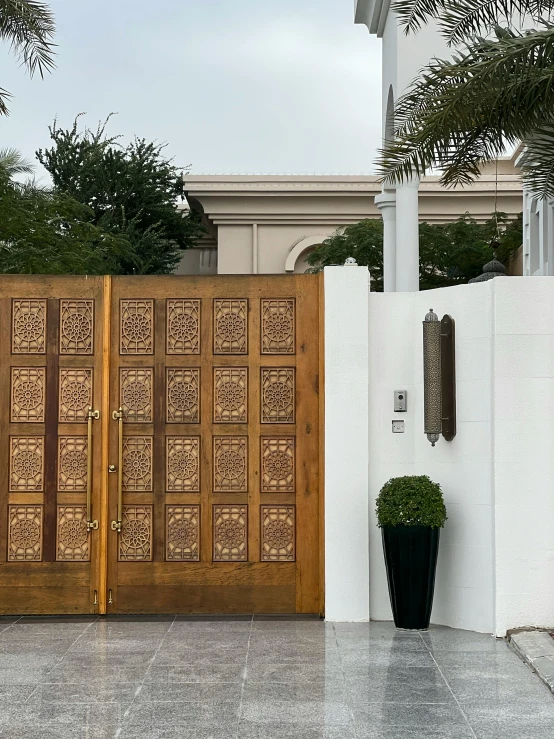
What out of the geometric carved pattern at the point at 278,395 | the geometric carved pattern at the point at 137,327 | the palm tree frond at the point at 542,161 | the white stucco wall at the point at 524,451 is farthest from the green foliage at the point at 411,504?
the palm tree frond at the point at 542,161

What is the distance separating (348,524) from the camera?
324 inches

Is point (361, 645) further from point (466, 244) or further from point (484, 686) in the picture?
point (466, 244)

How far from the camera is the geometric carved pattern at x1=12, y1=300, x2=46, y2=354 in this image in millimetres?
8508

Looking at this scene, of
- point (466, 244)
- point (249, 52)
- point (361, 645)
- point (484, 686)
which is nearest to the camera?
point (484, 686)

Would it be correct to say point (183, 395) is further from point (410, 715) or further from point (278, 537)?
point (410, 715)

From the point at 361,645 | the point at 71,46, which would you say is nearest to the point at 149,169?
the point at 71,46

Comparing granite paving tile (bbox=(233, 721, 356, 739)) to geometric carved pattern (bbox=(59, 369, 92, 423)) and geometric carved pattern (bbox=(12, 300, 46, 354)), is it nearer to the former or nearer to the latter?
geometric carved pattern (bbox=(59, 369, 92, 423))

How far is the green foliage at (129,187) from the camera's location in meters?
27.5

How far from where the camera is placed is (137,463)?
8.46 metres

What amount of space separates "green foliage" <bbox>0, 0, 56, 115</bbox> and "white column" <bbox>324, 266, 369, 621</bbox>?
5.08m

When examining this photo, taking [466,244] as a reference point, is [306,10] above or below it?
above

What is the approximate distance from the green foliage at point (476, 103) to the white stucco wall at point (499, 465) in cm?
140

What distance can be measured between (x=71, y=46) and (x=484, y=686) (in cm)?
2009

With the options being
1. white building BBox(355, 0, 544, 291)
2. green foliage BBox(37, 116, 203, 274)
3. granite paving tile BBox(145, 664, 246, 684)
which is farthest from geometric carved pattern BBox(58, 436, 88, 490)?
green foliage BBox(37, 116, 203, 274)
